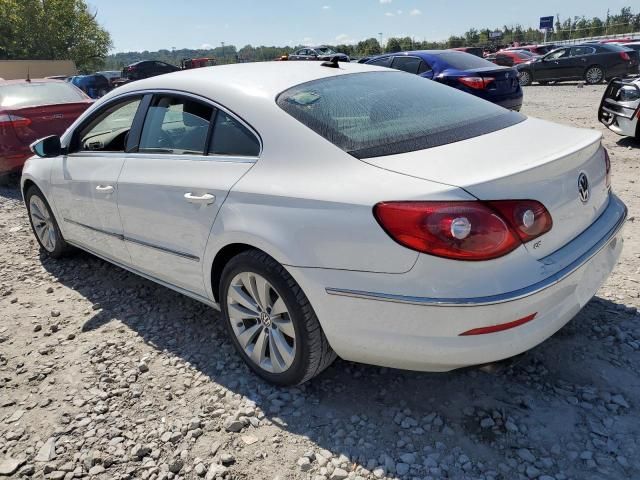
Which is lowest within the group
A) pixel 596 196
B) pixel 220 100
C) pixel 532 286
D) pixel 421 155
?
pixel 532 286

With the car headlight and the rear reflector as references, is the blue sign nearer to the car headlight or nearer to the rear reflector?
the car headlight

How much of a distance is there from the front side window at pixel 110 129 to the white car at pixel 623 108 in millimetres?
6526

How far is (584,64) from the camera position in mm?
17828

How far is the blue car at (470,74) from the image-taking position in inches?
321

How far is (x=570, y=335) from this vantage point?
2887 millimetres

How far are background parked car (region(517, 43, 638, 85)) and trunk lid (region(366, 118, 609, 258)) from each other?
1772 centimetres

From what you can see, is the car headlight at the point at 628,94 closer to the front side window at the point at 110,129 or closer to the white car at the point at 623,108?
the white car at the point at 623,108

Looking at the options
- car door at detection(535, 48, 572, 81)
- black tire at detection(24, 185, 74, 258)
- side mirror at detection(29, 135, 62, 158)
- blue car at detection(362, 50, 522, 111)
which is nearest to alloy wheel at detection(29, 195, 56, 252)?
black tire at detection(24, 185, 74, 258)

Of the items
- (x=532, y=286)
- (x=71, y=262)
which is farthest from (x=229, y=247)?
(x=71, y=262)

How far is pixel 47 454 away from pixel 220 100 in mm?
1883

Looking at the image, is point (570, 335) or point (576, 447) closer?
point (576, 447)

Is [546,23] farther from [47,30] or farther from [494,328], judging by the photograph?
[494,328]

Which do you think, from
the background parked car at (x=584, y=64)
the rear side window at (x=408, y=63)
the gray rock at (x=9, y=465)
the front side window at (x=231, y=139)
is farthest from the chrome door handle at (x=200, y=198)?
→ the background parked car at (x=584, y=64)

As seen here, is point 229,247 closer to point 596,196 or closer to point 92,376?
point 92,376
